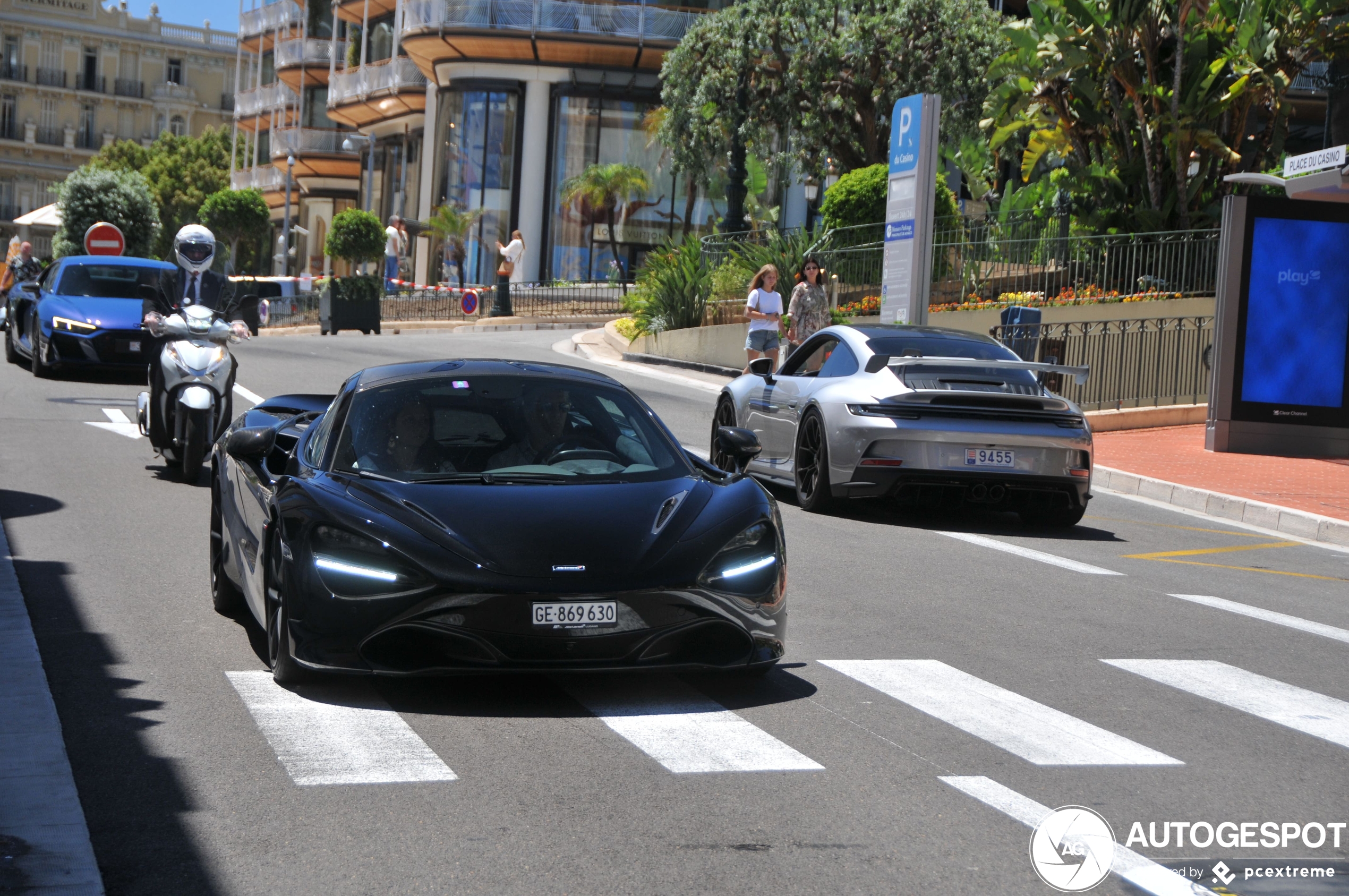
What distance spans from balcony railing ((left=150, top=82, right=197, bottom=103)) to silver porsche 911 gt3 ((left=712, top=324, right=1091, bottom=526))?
322ft

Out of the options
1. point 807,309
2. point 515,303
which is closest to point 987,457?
point 807,309

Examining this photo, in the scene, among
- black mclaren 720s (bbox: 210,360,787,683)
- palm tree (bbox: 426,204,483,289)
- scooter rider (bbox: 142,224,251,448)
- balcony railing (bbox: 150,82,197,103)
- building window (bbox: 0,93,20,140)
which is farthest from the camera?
balcony railing (bbox: 150,82,197,103)

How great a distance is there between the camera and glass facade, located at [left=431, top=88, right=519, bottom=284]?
5344 cm

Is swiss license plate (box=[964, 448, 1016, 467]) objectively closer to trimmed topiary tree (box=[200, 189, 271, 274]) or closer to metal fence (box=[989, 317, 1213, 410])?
metal fence (box=[989, 317, 1213, 410])

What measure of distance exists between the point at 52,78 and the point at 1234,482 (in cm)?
9573

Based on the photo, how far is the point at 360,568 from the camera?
19.1 feet

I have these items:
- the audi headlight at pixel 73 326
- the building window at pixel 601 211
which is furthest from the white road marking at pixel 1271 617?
the building window at pixel 601 211

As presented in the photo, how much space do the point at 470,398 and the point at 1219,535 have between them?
818 centimetres

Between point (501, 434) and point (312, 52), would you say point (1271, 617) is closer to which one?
point (501, 434)

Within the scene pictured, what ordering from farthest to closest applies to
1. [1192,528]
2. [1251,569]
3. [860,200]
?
1. [860,200]
2. [1192,528]
3. [1251,569]

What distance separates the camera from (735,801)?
16.2 feet

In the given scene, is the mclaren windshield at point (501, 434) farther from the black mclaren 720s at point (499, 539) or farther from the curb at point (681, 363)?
the curb at point (681, 363)

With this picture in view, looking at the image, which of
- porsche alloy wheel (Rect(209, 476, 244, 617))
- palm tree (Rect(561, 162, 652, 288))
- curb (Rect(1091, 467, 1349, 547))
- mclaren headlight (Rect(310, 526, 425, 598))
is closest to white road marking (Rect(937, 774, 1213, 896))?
mclaren headlight (Rect(310, 526, 425, 598))

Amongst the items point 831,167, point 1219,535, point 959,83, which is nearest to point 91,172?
point 831,167
